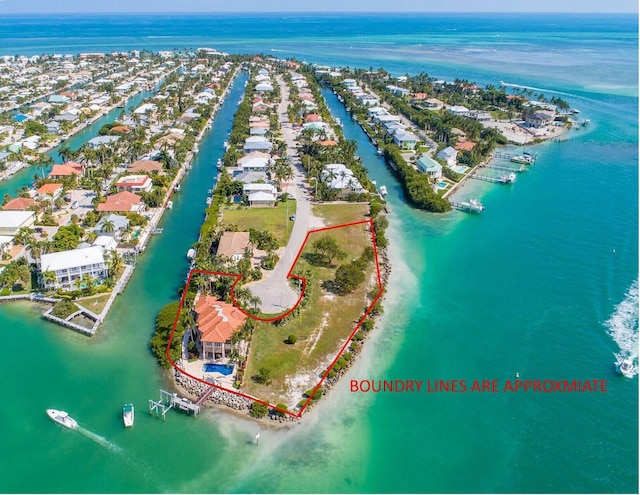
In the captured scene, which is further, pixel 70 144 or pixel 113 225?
pixel 70 144

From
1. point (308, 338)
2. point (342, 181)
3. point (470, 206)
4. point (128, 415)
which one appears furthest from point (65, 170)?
point (470, 206)

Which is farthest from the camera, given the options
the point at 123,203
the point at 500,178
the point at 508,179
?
the point at 500,178

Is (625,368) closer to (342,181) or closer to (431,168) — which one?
(342,181)

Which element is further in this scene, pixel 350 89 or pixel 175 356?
pixel 350 89

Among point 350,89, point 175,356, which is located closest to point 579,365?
point 175,356

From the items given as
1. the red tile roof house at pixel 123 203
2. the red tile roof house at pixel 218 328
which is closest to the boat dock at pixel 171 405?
the red tile roof house at pixel 218 328

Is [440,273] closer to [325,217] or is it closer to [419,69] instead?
[325,217]
